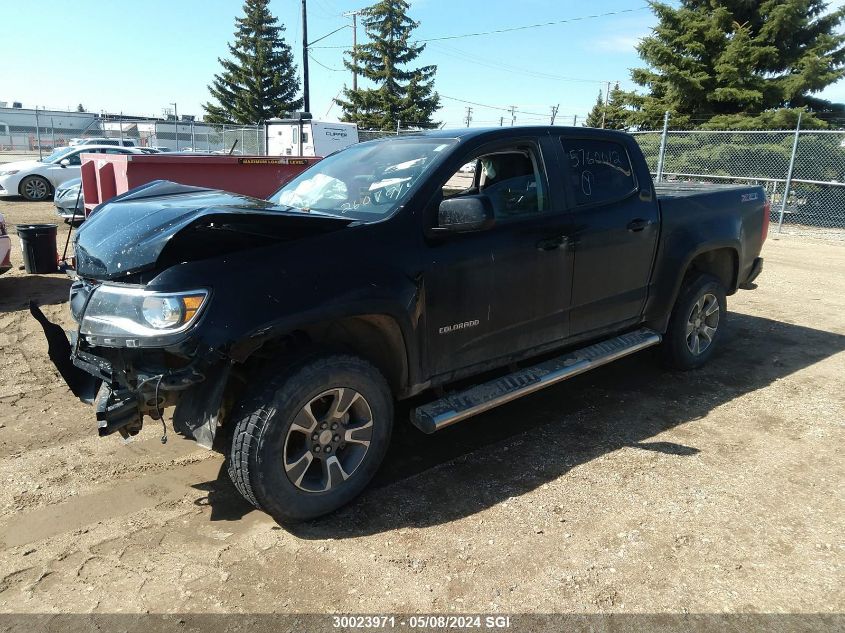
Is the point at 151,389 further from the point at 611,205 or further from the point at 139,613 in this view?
the point at 611,205

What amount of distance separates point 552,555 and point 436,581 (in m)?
0.58

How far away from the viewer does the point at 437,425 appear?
3.16 metres

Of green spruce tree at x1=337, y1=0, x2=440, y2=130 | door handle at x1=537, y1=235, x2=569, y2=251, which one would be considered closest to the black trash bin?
door handle at x1=537, y1=235, x2=569, y2=251

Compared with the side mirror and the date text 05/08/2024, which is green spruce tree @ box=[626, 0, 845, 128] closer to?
the side mirror

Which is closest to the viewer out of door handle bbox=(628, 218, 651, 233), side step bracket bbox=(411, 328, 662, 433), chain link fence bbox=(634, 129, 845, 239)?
side step bracket bbox=(411, 328, 662, 433)

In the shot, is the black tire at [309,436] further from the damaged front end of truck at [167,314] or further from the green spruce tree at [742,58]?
the green spruce tree at [742,58]

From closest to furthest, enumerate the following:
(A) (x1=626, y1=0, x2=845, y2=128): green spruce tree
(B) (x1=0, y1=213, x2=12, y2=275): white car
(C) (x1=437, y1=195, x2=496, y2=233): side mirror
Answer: (C) (x1=437, y1=195, x2=496, y2=233): side mirror < (B) (x1=0, y1=213, x2=12, y2=275): white car < (A) (x1=626, y1=0, x2=845, y2=128): green spruce tree

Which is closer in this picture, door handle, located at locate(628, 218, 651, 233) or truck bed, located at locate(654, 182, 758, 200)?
door handle, located at locate(628, 218, 651, 233)

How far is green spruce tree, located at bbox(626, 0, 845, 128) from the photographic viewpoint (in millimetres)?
18094

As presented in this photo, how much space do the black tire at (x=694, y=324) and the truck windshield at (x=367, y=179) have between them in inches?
101

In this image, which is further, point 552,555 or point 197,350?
point 552,555

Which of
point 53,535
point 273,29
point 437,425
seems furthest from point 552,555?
point 273,29

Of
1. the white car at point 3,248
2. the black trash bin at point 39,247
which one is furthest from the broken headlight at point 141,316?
the black trash bin at point 39,247

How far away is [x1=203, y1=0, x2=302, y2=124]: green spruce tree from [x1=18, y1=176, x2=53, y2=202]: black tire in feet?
103
